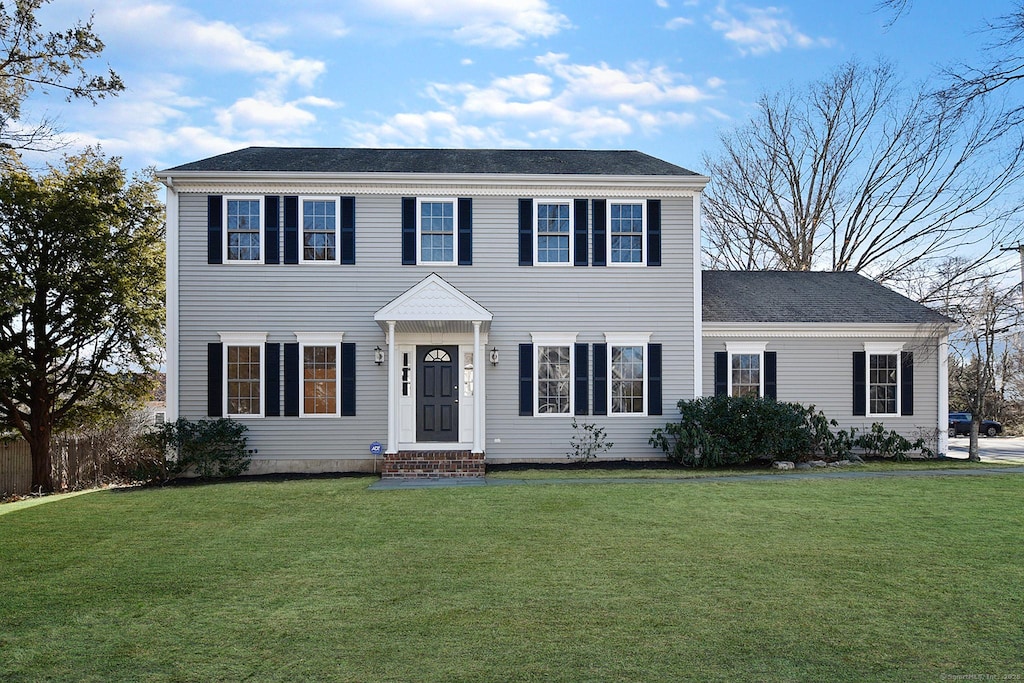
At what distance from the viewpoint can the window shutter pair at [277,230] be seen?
15312mm

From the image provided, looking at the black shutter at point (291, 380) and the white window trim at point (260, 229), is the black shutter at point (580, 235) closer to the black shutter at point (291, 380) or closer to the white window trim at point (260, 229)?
the black shutter at point (291, 380)

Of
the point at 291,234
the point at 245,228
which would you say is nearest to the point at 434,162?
the point at 291,234

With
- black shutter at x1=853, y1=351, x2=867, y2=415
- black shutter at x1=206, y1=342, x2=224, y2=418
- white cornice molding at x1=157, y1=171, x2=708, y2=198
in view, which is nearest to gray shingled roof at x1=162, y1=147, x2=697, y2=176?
white cornice molding at x1=157, y1=171, x2=708, y2=198

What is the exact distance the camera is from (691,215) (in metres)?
16.0

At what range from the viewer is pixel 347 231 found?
15461mm

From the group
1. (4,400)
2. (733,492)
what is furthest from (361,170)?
(733,492)

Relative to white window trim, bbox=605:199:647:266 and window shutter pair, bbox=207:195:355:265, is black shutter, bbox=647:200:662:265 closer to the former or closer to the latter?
white window trim, bbox=605:199:647:266

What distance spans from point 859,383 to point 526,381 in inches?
305

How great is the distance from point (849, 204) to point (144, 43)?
81.6 feet

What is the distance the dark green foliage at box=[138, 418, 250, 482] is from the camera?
14.4m

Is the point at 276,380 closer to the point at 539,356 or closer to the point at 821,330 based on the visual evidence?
the point at 539,356

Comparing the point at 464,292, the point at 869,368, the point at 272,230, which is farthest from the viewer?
the point at 869,368

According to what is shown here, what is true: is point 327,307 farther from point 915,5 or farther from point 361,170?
point 915,5

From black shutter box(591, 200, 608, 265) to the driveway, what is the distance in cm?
1019
